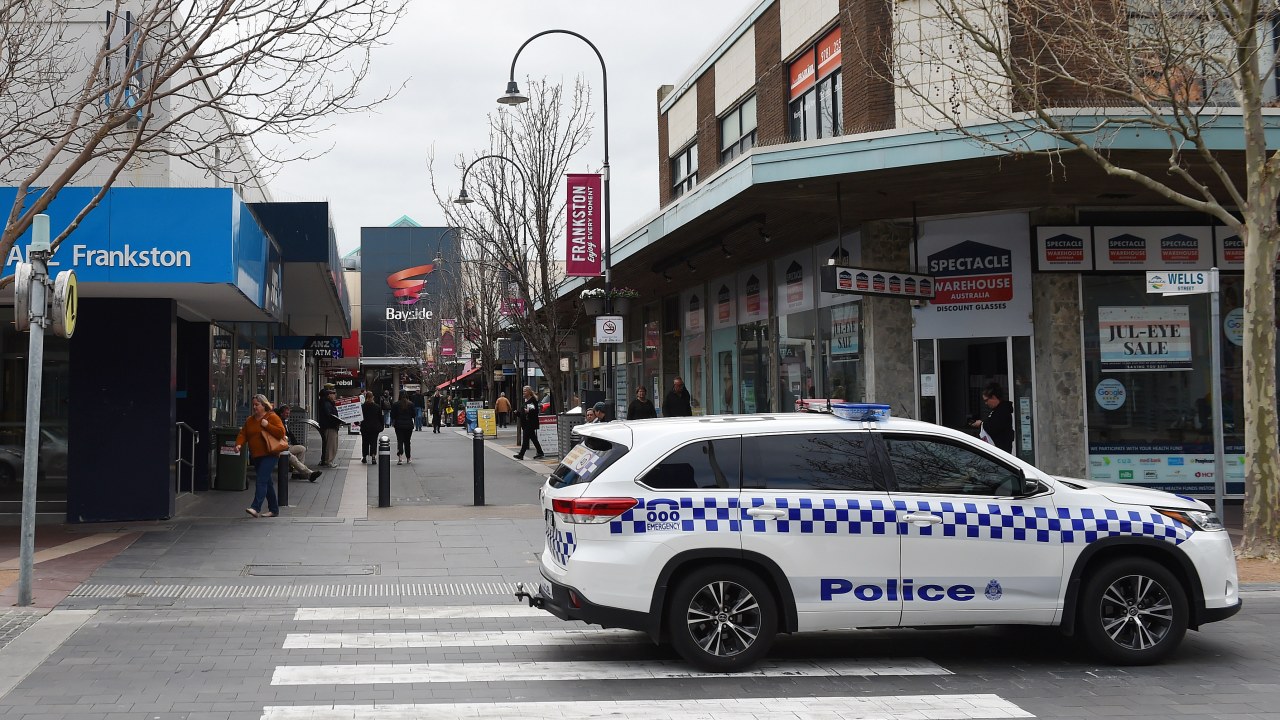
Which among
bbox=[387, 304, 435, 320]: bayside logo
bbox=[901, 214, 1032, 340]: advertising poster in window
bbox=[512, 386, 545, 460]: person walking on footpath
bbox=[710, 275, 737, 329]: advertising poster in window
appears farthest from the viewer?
bbox=[387, 304, 435, 320]: bayside logo

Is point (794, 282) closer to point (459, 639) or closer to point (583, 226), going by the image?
point (583, 226)

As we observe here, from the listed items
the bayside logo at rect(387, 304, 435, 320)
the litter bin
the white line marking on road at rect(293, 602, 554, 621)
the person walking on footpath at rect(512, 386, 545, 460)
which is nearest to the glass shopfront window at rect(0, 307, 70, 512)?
the litter bin

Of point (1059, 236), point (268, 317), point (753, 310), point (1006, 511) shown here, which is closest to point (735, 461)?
point (1006, 511)

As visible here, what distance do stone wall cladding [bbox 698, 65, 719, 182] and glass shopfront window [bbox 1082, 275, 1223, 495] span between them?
9880mm

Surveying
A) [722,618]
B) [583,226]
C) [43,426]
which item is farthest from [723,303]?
[722,618]

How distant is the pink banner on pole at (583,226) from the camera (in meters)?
21.5

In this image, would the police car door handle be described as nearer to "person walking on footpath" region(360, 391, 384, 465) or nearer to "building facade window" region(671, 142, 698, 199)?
"person walking on footpath" region(360, 391, 384, 465)

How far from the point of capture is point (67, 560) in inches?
444

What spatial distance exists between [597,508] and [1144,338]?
11.8m

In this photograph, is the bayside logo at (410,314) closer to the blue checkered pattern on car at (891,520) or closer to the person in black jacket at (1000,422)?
the person in black jacket at (1000,422)

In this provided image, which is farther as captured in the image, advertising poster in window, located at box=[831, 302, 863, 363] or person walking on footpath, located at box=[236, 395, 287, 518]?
advertising poster in window, located at box=[831, 302, 863, 363]

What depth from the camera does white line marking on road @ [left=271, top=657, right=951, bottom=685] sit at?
22.2 feet

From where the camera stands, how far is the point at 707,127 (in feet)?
79.5

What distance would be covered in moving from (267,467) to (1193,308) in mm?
13400
